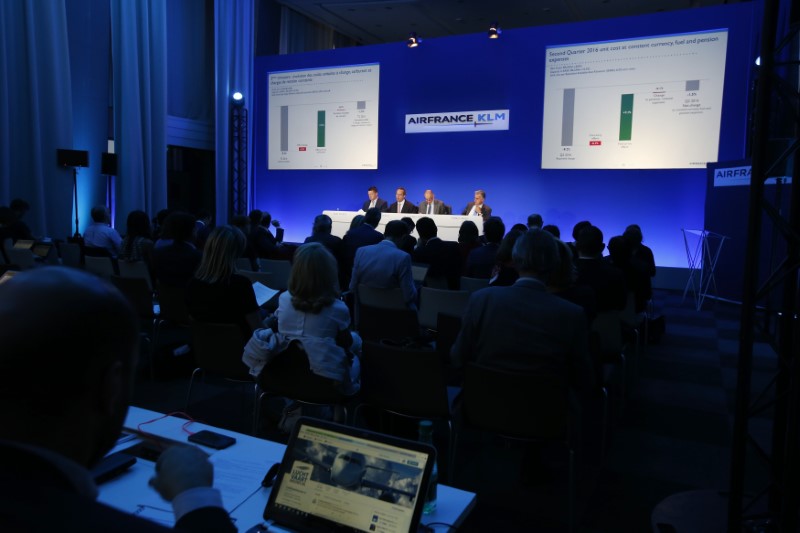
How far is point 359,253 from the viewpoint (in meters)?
4.70

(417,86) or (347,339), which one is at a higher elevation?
(417,86)

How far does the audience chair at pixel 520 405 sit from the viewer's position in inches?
93.7

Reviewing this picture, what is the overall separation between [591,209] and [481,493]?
731 cm

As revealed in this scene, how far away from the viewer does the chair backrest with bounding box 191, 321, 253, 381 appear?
3.10 m

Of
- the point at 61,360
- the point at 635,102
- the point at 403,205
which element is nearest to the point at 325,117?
the point at 403,205

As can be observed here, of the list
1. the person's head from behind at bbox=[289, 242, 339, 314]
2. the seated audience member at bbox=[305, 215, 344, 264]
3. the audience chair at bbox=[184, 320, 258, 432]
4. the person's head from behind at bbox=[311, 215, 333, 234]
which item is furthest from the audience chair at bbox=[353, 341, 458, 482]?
the person's head from behind at bbox=[311, 215, 333, 234]

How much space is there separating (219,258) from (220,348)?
52cm

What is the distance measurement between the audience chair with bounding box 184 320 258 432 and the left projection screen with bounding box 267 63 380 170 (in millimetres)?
8076

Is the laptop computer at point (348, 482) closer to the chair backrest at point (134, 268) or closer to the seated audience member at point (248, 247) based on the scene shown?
the chair backrest at point (134, 268)

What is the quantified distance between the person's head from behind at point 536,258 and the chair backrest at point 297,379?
1.04 meters

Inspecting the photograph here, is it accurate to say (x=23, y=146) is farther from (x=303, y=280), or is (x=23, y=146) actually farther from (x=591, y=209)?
(x=591, y=209)

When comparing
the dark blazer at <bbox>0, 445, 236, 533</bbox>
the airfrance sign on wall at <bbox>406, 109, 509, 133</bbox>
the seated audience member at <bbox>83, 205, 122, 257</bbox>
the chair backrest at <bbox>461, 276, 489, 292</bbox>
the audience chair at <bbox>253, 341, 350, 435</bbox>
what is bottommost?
the audience chair at <bbox>253, 341, 350, 435</bbox>

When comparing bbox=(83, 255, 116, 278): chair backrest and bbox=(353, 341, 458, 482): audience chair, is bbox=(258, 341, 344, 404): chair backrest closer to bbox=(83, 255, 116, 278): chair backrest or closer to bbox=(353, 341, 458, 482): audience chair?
bbox=(353, 341, 458, 482): audience chair

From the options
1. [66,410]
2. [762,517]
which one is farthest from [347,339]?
[66,410]
